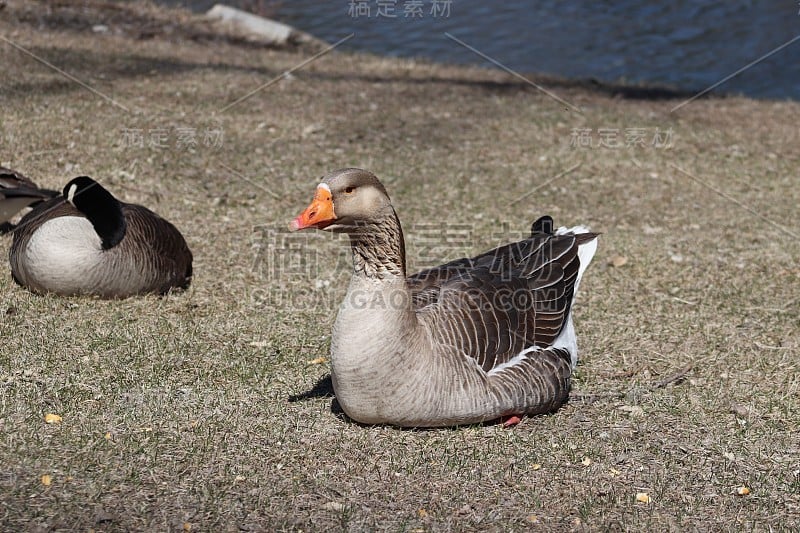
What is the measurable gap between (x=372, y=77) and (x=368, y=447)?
7.66 meters

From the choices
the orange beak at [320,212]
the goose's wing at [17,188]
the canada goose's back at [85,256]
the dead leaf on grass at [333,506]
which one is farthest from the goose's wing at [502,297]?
the goose's wing at [17,188]

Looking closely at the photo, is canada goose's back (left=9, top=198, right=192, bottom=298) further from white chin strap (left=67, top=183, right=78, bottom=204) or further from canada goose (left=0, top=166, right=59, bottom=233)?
canada goose (left=0, top=166, right=59, bottom=233)

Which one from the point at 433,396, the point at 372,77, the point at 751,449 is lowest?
the point at 751,449

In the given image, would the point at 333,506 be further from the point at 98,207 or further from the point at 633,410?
the point at 98,207

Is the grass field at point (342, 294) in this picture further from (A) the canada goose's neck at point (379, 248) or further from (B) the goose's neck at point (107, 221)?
(A) the canada goose's neck at point (379, 248)

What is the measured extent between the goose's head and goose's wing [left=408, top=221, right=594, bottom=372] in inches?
22.1

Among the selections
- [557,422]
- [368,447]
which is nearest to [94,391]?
[368,447]

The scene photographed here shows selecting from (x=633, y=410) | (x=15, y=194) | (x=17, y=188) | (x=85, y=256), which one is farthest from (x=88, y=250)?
(x=633, y=410)

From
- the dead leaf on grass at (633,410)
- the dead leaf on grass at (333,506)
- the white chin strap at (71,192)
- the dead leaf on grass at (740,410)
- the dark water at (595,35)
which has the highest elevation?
the dark water at (595,35)

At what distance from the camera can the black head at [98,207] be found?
5316 mm

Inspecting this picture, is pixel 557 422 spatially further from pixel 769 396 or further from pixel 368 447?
pixel 769 396

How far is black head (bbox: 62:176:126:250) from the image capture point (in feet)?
17.4

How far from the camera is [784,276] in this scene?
6562mm

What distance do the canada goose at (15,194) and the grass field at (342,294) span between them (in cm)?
26
